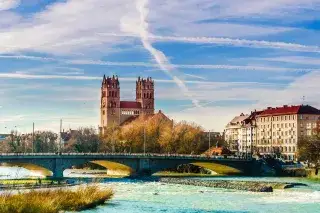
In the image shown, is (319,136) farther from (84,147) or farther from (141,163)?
(84,147)

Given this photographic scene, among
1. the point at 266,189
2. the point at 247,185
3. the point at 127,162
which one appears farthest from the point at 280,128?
the point at 266,189

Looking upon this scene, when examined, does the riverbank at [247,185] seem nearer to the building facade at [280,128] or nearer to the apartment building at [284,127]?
the building facade at [280,128]

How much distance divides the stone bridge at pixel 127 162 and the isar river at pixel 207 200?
62.3 ft

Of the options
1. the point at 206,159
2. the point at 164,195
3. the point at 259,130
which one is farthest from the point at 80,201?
the point at 259,130

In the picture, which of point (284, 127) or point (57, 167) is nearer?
point (57, 167)

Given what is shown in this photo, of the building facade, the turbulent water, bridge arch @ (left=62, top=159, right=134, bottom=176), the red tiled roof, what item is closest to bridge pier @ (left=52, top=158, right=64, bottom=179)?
bridge arch @ (left=62, top=159, right=134, bottom=176)

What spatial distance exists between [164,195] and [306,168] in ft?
164

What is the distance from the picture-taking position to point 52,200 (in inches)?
1832

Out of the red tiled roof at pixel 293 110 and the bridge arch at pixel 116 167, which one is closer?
the bridge arch at pixel 116 167

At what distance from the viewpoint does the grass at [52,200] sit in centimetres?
4269

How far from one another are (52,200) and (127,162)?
61.5m

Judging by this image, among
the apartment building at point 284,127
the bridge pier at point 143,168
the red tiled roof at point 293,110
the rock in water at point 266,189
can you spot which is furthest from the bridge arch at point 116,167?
the red tiled roof at point 293,110

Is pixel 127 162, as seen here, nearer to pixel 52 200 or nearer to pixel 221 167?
pixel 221 167

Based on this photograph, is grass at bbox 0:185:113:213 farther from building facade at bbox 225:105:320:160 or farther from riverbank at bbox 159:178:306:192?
building facade at bbox 225:105:320:160
